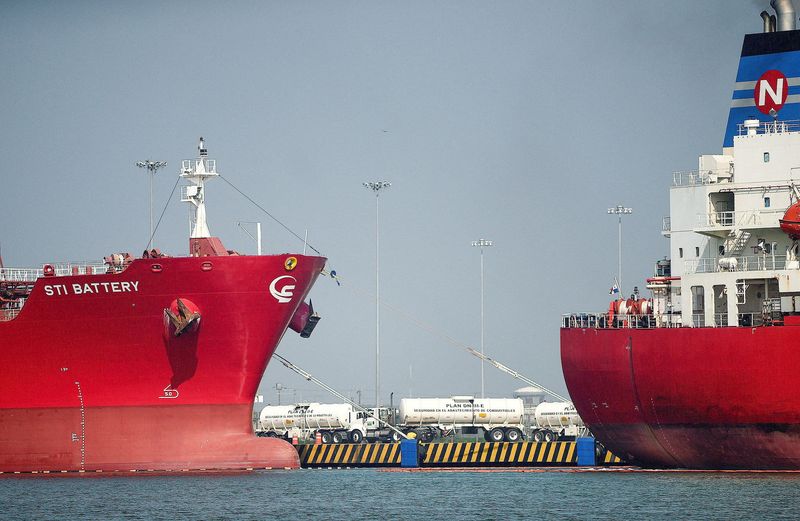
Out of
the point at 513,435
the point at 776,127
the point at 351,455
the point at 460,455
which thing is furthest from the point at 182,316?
the point at 513,435

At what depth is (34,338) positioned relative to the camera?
48.7m

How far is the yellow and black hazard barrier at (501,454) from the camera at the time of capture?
51.7 meters

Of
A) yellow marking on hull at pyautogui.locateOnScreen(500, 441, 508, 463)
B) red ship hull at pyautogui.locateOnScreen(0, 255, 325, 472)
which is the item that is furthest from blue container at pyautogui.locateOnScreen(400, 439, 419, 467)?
red ship hull at pyautogui.locateOnScreen(0, 255, 325, 472)

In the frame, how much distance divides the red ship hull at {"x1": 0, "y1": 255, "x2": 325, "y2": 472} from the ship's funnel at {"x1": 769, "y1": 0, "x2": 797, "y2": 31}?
54.3ft

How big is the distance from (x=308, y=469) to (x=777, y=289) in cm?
1880

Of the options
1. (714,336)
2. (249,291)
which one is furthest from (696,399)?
Result: (249,291)

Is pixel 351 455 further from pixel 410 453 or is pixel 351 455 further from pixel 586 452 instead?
pixel 586 452

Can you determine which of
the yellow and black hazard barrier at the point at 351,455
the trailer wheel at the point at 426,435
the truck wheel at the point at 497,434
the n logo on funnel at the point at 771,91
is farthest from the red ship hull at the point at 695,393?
the truck wheel at the point at 497,434

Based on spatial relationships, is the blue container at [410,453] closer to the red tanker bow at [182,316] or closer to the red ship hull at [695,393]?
the red ship hull at [695,393]

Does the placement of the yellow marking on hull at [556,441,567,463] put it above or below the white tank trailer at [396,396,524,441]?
below

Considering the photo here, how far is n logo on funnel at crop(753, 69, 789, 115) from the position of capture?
153 feet

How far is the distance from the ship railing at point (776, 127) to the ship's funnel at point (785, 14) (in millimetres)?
3118

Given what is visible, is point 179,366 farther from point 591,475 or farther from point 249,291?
point 591,475

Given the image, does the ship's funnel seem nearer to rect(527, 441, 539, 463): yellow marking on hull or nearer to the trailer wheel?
rect(527, 441, 539, 463): yellow marking on hull
